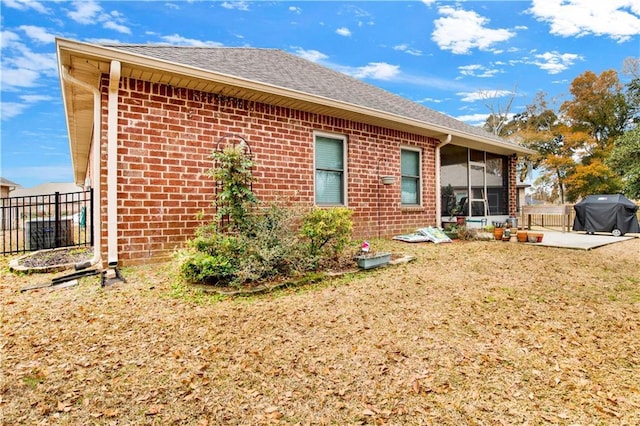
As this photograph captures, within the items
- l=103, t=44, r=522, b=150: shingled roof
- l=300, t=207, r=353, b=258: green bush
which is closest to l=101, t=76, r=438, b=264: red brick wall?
l=103, t=44, r=522, b=150: shingled roof

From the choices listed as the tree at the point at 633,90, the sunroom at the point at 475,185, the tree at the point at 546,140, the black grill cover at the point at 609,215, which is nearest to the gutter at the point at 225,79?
the sunroom at the point at 475,185

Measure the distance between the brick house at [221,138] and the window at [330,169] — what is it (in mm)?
22

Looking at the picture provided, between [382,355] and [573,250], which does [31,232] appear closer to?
[382,355]

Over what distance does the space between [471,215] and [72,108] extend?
10.9 metres

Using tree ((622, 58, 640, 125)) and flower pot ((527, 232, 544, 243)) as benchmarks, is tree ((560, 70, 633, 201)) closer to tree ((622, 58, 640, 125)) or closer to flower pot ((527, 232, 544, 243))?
tree ((622, 58, 640, 125))

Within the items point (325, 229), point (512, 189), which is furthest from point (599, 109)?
point (325, 229)

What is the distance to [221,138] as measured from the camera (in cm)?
543

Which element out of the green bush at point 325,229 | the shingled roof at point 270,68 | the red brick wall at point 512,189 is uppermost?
the shingled roof at point 270,68

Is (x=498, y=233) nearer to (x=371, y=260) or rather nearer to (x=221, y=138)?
(x=371, y=260)

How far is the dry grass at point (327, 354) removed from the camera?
185 cm

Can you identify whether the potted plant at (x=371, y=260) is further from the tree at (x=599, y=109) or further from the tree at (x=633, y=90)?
the tree at (x=633, y=90)

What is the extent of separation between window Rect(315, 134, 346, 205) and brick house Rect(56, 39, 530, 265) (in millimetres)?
22

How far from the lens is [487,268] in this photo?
4.92 m

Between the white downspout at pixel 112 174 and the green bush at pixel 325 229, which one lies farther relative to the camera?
the green bush at pixel 325 229
